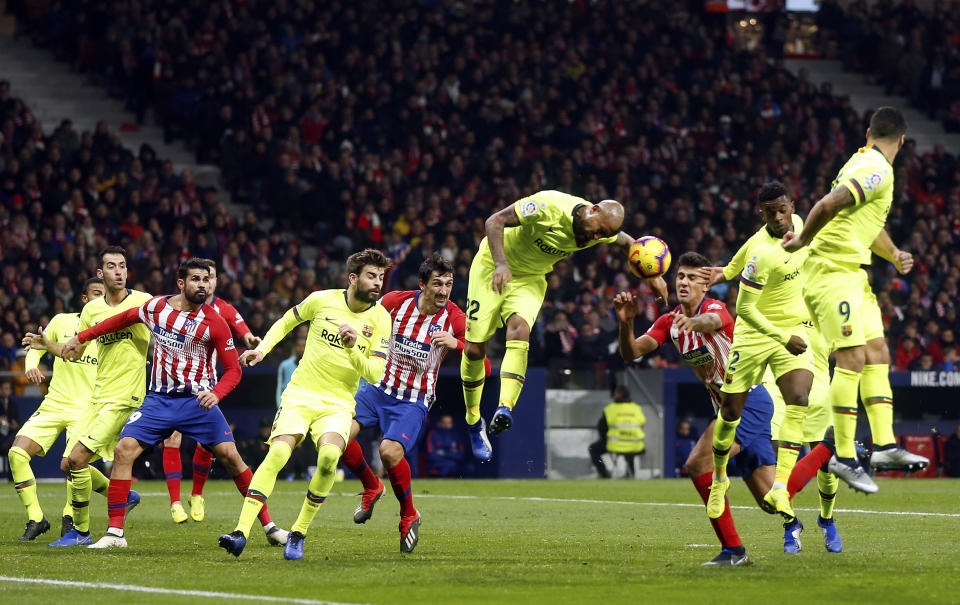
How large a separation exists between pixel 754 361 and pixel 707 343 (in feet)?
2.13

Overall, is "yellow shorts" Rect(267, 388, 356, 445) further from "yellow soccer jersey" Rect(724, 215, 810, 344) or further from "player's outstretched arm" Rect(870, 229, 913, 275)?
"player's outstretched arm" Rect(870, 229, 913, 275)

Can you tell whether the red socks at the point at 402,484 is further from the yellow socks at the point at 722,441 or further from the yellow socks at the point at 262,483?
the yellow socks at the point at 722,441

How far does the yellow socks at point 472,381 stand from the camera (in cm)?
1170

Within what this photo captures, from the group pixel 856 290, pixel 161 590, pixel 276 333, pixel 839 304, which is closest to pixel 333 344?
pixel 276 333

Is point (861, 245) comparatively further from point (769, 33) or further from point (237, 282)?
point (769, 33)

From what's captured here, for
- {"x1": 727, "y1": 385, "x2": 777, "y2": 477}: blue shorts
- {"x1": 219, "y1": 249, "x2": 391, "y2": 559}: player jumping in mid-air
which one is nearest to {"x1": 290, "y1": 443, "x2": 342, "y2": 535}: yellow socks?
{"x1": 219, "y1": 249, "x2": 391, "y2": 559}: player jumping in mid-air

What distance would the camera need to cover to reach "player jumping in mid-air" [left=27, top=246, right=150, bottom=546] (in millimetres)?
11906

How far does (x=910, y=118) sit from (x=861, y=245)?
27.1 m

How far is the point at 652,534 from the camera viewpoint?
12969mm

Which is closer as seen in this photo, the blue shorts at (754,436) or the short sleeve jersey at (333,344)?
the blue shorts at (754,436)

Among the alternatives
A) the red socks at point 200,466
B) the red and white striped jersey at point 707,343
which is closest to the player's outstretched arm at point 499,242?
the red and white striped jersey at point 707,343

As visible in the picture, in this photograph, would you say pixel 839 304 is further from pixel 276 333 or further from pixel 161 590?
pixel 161 590

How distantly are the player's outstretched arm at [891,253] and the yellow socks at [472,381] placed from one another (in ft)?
11.2

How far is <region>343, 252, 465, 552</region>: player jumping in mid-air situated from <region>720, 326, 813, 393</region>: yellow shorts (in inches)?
89.6
